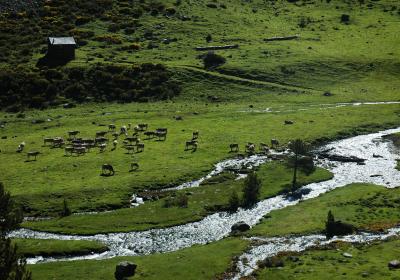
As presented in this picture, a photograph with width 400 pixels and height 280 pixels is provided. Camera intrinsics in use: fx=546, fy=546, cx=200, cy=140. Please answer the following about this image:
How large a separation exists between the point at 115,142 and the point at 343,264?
143ft

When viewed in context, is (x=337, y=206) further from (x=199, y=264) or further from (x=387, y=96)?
(x=387, y=96)

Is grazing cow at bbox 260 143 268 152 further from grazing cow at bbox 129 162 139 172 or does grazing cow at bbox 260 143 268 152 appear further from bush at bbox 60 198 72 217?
bush at bbox 60 198 72 217

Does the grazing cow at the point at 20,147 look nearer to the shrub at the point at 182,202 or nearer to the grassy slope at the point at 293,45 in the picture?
the shrub at the point at 182,202

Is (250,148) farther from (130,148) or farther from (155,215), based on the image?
(155,215)

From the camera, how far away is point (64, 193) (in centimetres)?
6291

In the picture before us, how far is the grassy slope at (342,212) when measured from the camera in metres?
53.8

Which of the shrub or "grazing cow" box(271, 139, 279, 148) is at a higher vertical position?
"grazing cow" box(271, 139, 279, 148)

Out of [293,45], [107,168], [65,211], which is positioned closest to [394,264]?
[65,211]

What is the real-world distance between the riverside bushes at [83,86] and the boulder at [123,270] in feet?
218

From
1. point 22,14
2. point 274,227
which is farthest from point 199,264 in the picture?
point 22,14

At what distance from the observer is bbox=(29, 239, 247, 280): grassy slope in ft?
148

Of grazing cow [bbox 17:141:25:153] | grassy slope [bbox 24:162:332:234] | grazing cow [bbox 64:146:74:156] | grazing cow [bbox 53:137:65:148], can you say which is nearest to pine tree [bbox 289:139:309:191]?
grassy slope [bbox 24:162:332:234]

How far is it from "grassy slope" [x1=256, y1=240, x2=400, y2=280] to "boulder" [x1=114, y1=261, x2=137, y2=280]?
1036 centimetres

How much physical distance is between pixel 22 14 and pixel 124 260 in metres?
117
